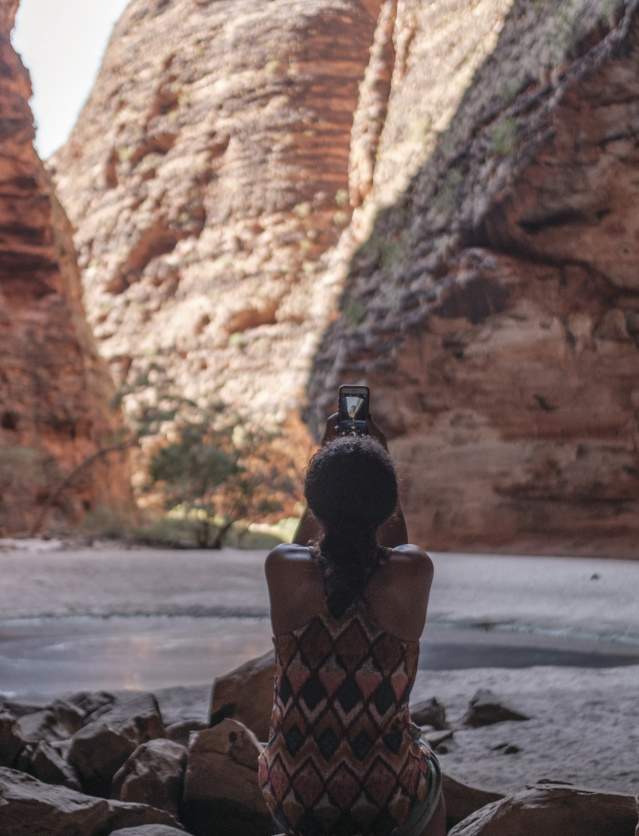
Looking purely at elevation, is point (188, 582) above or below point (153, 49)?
below

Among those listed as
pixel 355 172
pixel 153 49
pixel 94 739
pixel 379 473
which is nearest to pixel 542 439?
pixel 355 172

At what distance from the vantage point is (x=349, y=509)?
1.85 metres

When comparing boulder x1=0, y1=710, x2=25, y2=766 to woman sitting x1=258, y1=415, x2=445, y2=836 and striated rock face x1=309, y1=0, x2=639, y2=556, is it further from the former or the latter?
striated rock face x1=309, y1=0, x2=639, y2=556

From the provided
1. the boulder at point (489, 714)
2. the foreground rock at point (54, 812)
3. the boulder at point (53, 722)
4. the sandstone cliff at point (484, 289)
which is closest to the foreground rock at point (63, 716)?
the boulder at point (53, 722)

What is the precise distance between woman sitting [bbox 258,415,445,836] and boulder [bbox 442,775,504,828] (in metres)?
0.95

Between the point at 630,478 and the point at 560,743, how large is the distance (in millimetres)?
11380

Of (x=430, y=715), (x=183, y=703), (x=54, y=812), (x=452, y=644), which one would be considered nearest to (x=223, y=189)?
(x=452, y=644)

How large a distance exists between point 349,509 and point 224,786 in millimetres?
1387

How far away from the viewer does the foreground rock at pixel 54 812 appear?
240 cm

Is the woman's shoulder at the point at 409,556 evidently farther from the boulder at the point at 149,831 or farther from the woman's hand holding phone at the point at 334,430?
the boulder at the point at 149,831

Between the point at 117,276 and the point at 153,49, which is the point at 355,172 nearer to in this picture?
the point at 117,276

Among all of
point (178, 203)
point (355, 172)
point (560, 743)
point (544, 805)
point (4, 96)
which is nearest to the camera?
point (544, 805)

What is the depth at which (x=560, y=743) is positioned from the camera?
354 cm

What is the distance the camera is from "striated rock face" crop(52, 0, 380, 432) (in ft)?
101
